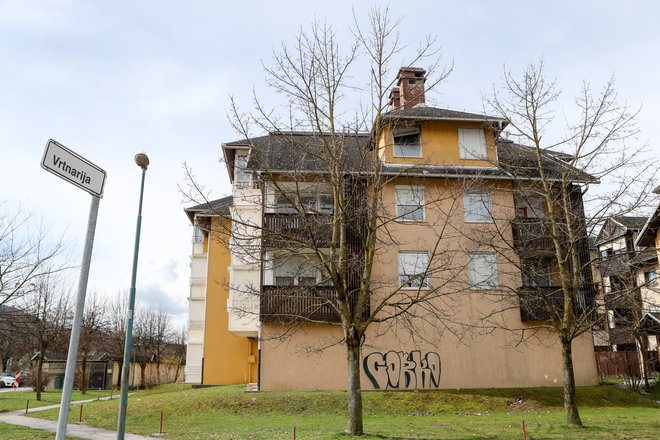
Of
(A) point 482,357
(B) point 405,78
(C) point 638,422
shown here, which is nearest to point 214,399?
(A) point 482,357

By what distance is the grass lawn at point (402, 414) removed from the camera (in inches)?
554

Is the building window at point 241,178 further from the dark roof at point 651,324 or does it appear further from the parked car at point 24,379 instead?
the parked car at point 24,379

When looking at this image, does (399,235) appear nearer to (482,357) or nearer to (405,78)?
(482,357)

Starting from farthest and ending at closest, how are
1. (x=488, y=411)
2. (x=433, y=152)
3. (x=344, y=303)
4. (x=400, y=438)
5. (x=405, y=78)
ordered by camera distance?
(x=405, y=78), (x=433, y=152), (x=488, y=411), (x=344, y=303), (x=400, y=438)

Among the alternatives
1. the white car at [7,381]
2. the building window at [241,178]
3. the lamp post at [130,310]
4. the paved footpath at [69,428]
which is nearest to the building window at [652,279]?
the lamp post at [130,310]

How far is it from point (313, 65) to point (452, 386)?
45.9 ft

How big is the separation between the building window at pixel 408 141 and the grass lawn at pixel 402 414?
10.2 metres

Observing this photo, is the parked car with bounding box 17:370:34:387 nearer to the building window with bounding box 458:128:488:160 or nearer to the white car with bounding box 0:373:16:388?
the white car with bounding box 0:373:16:388

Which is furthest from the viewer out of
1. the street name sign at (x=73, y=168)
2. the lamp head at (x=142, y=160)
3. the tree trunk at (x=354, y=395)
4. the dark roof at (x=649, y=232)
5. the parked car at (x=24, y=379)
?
the parked car at (x=24, y=379)

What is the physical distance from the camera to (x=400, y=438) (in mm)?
13086

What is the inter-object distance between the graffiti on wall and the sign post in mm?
18417

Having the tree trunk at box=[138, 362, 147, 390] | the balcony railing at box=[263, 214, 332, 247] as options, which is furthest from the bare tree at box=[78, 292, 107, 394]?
the balcony railing at box=[263, 214, 332, 247]

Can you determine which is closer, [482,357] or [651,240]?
[482,357]

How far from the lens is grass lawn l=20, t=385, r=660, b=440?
14.1 m
